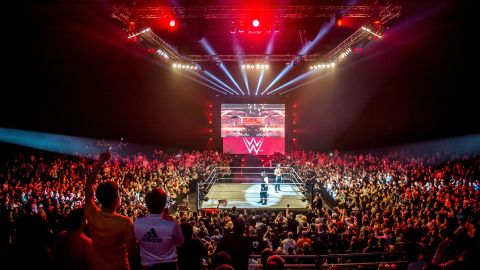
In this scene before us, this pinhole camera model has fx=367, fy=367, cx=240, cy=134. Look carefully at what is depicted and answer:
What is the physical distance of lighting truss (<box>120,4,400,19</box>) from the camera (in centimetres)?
952

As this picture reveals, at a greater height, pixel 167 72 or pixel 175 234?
pixel 167 72

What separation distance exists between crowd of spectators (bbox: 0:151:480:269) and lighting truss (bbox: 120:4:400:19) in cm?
521

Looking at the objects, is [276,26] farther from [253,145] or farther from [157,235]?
[253,145]

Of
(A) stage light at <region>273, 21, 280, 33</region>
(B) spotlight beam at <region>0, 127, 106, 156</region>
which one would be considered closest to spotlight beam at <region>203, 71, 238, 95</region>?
(B) spotlight beam at <region>0, 127, 106, 156</region>

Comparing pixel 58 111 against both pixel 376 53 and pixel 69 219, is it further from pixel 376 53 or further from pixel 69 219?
pixel 69 219

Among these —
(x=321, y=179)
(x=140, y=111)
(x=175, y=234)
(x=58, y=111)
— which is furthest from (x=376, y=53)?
(x=175, y=234)

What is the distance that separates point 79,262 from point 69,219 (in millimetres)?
307

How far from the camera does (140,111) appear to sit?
2073 centimetres

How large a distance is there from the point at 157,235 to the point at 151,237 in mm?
51

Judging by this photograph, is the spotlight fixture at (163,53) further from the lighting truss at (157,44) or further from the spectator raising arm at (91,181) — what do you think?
the spectator raising arm at (91,181)

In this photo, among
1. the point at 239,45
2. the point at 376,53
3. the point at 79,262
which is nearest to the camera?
the point at 79,262

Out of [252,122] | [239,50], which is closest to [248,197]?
[239,50]

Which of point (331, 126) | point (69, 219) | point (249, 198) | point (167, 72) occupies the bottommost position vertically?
point (249, 198)

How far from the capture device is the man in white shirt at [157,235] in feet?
8.58
